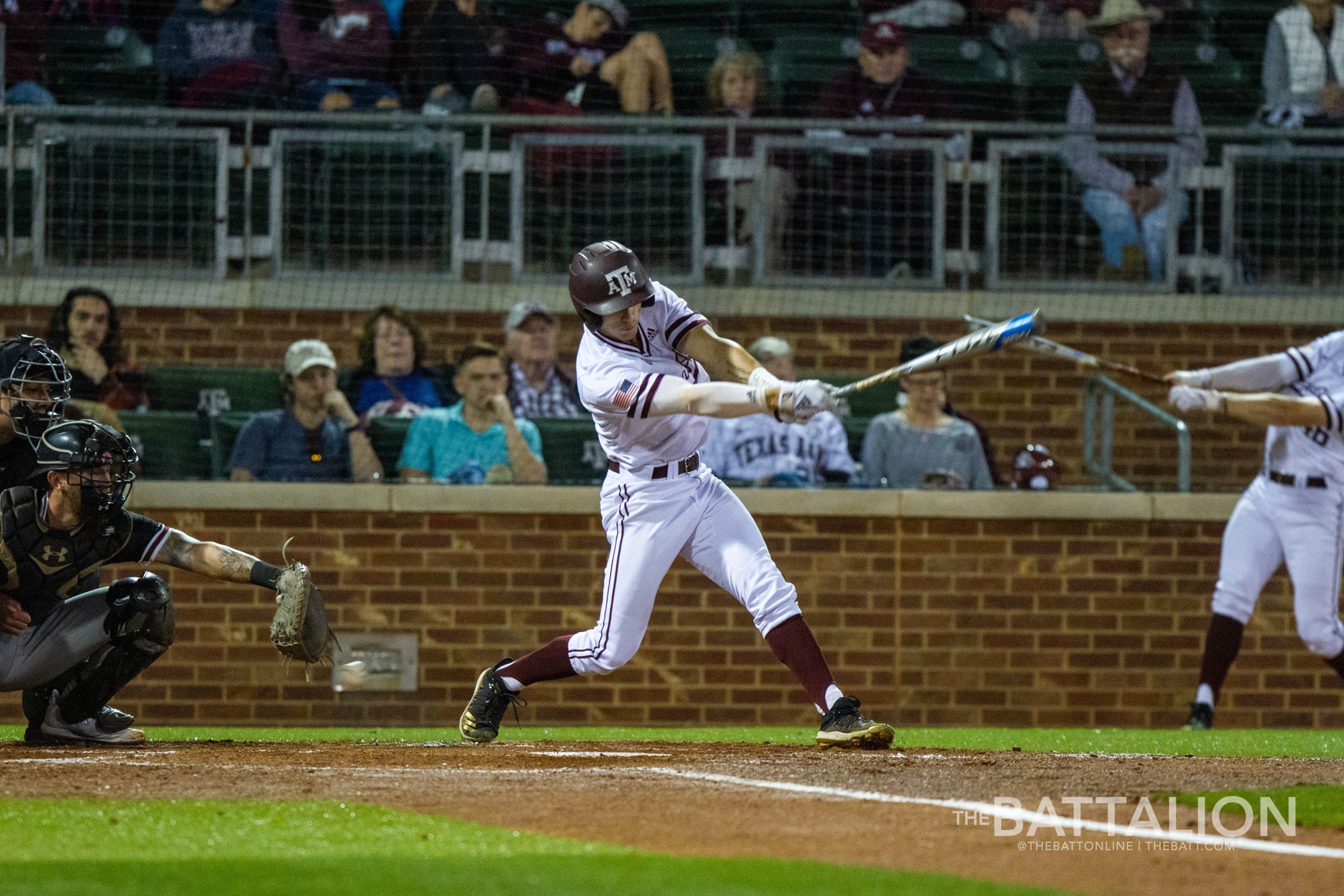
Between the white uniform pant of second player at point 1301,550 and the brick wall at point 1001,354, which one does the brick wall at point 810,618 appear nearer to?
the brick wall at point 1001,354

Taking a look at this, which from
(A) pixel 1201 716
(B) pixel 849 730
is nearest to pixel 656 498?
(B) pixel 849 730

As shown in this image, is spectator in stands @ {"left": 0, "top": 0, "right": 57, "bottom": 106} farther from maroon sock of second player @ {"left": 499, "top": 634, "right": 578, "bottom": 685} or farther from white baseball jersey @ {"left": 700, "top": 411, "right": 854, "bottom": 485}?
maroon sock of second player @ {"left": 499, "top": 634, "right": 578, "bottom": 685}

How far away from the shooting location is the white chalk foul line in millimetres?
4254

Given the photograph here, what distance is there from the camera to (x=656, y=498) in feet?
20.5

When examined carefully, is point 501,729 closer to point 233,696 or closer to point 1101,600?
point 233,696

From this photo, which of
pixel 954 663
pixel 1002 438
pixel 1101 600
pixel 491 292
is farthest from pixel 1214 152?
pixel 491 292

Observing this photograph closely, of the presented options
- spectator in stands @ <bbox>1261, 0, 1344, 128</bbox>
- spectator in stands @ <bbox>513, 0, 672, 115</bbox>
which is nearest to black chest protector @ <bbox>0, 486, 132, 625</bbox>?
spectator in stands @ <bbox>513, 0, 672, 115</bbox>

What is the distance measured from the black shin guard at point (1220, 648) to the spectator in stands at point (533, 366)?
12.1ft

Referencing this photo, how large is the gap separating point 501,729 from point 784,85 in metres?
4.75

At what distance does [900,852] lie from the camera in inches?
160

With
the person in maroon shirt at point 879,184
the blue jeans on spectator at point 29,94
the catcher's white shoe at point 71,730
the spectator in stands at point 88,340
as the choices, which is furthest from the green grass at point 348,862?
the blue jeans on spectator at point 29,94

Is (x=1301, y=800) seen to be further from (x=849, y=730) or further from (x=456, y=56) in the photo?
(x=456, y=56)

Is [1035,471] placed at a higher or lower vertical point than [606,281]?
lower

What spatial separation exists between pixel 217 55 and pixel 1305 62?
6.95 meters
